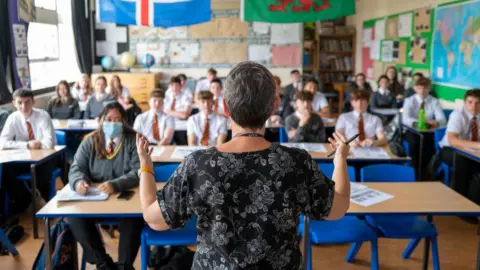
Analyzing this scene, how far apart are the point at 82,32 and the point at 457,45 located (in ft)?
22.5

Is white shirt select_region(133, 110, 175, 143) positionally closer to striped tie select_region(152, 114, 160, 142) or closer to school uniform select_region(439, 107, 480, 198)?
striped tie select_region(152, 114, 160, 142)

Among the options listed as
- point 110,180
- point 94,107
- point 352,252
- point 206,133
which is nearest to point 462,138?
point 352,252

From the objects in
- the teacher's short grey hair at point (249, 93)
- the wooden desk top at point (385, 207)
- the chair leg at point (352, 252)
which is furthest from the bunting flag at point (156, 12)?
the teacher's short grey hair at point (249, 93)

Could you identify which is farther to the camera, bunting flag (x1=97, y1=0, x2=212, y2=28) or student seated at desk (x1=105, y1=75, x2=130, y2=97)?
student seated at desk (x1=105, y1=75, x2=130, y2=97)

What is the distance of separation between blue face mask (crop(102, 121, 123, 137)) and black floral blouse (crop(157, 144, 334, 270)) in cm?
218

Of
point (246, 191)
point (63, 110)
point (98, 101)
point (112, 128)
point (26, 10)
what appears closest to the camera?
point (246, 191)

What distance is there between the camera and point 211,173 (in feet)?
4.43

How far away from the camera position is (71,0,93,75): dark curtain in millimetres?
9250

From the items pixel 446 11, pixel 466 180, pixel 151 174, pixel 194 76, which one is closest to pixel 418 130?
pixel 466 180

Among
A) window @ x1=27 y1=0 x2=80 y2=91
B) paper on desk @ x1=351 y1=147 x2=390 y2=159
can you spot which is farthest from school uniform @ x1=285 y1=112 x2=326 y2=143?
window @ x1=27 y1=0 x2=80 y2=91

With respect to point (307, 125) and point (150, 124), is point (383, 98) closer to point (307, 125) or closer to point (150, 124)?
point (307, 125)

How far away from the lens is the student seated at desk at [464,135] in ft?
15.2

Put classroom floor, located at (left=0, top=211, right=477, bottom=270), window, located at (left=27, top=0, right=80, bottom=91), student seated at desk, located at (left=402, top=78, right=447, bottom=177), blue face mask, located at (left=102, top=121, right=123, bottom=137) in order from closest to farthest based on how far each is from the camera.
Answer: blue face mask, located at (left=102, top=121, right=123, bottom=137)
classroom floor, located at (left=0, top=211, right=477, bottom=270)
student seated at desk, located at (left=402, top=78, right=447, bottom=177)
window, located at (left=27, top=0, right=80, bottom=91)

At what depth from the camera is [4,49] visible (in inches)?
238
